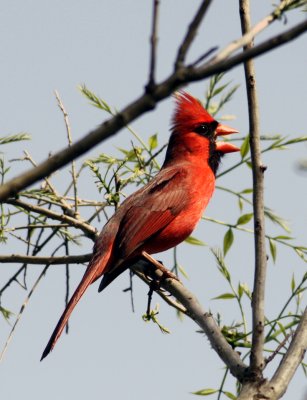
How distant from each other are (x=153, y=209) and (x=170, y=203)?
4.2 inches

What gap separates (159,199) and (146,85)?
347 centimetres

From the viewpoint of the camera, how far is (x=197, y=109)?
17.6 ft

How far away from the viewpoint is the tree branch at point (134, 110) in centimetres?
149

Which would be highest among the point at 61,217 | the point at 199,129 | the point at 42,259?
the point at 199,129

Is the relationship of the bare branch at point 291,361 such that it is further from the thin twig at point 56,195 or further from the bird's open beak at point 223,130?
the bird's open beak at point 223,130

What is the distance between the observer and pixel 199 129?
5.44m

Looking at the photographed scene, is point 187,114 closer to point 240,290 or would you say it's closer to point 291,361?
point 240,290

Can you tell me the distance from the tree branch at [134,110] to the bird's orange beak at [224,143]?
3840 millimetres

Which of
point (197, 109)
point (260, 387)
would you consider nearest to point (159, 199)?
point (197, 109)

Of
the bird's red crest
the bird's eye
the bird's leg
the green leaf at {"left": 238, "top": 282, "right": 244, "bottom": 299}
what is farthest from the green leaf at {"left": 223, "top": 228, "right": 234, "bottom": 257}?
the bird's eye

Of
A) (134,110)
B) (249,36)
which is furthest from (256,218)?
(134,110)

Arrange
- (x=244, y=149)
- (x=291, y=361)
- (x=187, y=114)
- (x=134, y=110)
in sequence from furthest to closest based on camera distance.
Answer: (x=187, y=114) < (x=244, y=149) < (x=291, y=361) < (x=134, y=110)

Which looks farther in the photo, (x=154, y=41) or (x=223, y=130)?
Result: (x=223, y=130)

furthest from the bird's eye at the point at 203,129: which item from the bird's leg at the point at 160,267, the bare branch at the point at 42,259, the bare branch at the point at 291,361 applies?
the bare branch at the point at 291,361
